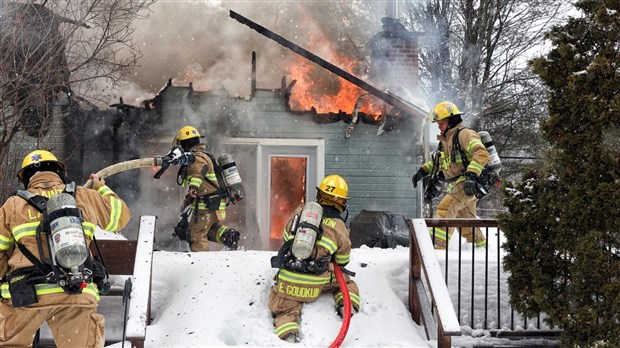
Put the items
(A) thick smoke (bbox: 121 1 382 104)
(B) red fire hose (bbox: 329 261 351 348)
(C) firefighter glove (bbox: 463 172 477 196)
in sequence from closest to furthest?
(B) red fire hose (bbox: 329 261 351 348), (C) firefighter glove (bbox: 463 172 477 196), (A) thick smoke (bbox: 121 1 382 104)

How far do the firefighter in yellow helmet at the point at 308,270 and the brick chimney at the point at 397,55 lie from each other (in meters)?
6.75

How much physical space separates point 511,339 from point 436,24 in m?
16.7

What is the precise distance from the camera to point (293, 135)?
39.5ft

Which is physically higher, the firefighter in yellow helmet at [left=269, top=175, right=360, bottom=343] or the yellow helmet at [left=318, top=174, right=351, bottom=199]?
the yellow helmet at [left=318, top=174, right=351, bottom=199]

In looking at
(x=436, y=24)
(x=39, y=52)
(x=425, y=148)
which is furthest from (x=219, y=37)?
(x=39, y=52)

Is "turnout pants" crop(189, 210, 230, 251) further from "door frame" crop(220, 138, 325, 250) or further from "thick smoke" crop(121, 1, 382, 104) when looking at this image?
"thick smoke" crop(121, 1, 382, 104)

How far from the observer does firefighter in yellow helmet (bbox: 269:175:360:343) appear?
20.5 feet

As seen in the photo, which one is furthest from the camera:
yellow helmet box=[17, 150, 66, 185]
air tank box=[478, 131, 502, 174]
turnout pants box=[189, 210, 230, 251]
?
turnout pants box=[189, 210, 230, 251]

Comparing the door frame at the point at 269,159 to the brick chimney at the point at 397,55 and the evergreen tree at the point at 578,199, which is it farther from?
the evergreen tree at the point at 578,199

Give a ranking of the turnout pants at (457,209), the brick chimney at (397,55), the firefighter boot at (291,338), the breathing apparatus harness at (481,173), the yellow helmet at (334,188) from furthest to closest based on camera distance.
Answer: the brick chimney at (397,55) → the turnout pants at (457,209) → the breathing apparatus harness at (481,173) → the yellow helmet at (334,188) → the firefighter boot at (291,338)

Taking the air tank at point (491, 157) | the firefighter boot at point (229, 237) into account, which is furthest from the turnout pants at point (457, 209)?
the firefighter boot at point (229, 237)

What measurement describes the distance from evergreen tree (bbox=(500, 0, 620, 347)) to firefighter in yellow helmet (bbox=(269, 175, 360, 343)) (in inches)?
59.0

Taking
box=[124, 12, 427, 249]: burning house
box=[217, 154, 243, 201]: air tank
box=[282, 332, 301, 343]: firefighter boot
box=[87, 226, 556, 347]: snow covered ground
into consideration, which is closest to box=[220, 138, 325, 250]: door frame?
box=[124, 12, 427, 249]: burning house

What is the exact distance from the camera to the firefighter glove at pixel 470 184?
7.73 meters
